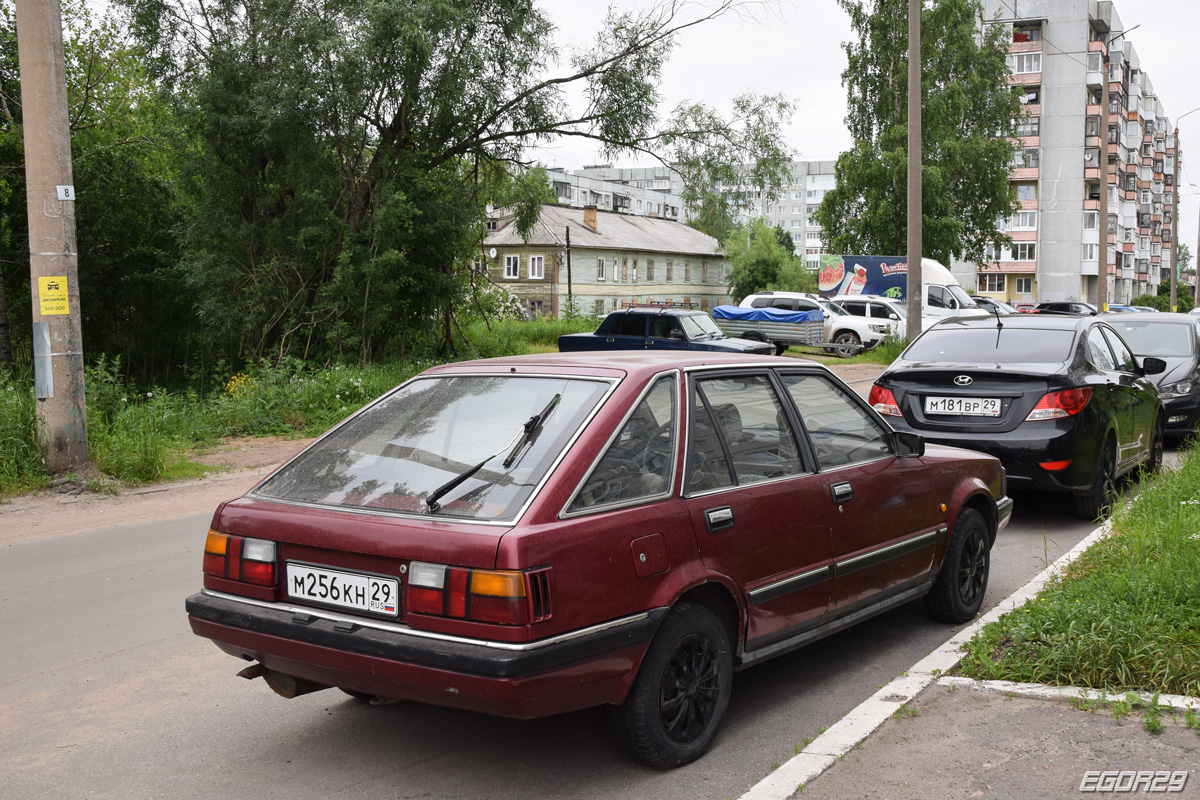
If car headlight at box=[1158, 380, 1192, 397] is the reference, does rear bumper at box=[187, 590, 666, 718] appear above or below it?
below

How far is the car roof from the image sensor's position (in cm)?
388

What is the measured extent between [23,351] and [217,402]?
7.62 metres

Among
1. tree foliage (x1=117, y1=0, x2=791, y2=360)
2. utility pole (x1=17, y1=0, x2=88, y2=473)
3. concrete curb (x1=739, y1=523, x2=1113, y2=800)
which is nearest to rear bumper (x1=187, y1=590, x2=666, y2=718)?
concrete curb (x1=739, y1=523, x2=1113, y2=800)

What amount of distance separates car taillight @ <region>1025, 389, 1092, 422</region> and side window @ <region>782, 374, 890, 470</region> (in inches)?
133

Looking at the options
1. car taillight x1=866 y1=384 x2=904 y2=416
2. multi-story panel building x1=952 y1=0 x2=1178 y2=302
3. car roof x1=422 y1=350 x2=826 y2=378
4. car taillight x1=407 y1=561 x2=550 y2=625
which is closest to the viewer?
car taillight x1=407 y1=561 x2=550 y2=625

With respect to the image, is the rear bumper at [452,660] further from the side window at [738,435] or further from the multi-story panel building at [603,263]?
the multi-story panel building at [603,263]

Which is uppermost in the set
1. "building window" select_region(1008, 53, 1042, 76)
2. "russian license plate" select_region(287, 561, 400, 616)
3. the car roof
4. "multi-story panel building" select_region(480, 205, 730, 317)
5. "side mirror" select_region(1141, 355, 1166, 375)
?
"building window" select_region(1008, 53, 1042, 76)

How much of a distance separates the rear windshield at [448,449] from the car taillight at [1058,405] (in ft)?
17.1

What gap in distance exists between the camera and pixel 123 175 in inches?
833

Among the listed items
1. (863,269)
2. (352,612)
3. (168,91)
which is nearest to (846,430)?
(352,612)

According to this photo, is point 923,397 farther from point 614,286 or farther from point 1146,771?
point 614,286

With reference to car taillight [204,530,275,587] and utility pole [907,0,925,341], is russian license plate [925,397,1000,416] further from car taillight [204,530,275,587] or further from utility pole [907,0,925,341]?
utility pole [907,0,925,341]

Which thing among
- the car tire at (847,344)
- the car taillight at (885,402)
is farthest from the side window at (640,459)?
the car tire at (847,344)

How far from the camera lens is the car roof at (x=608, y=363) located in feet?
12.7
